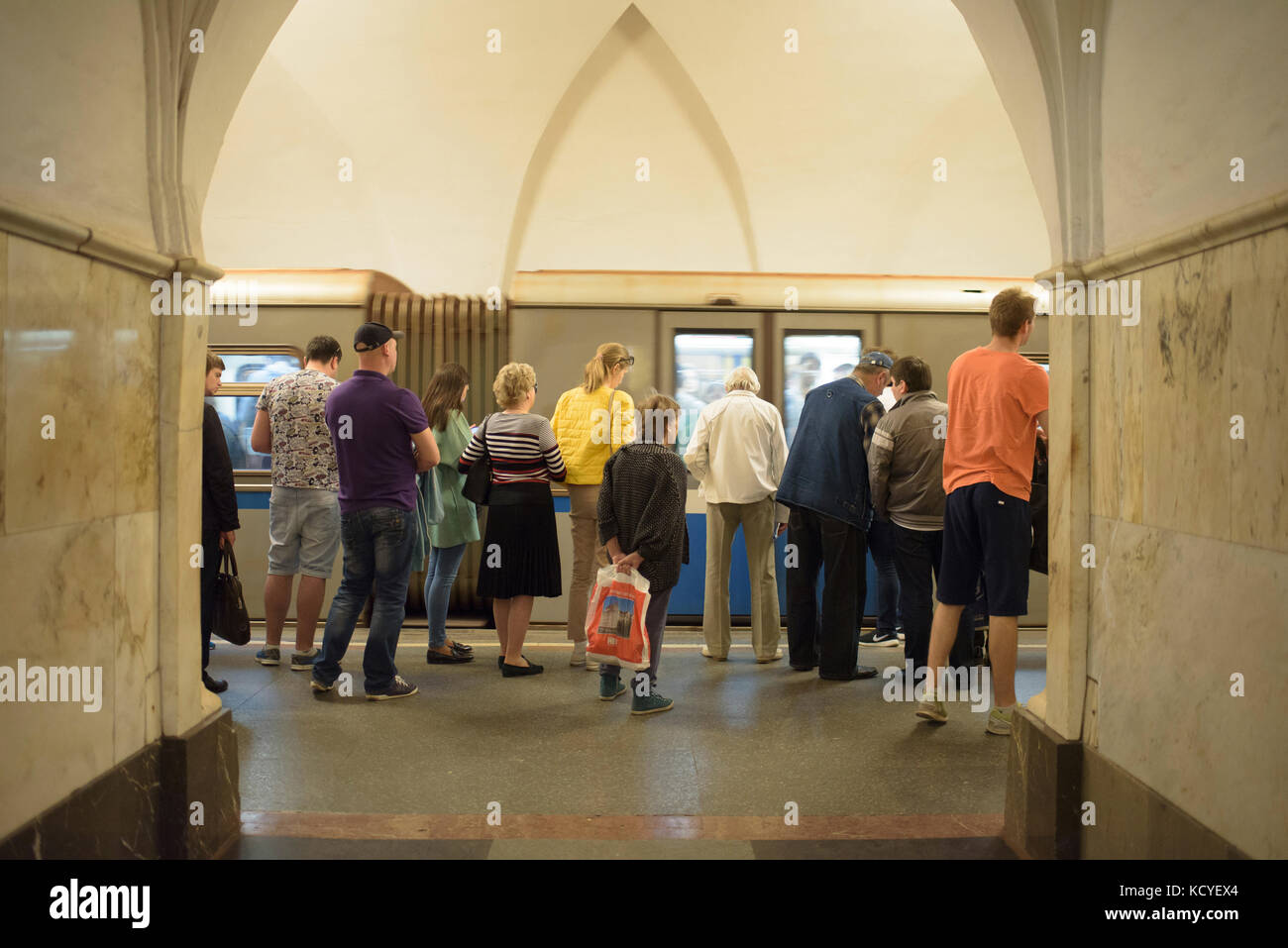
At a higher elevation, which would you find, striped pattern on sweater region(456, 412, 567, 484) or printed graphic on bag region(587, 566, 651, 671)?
striped pattern on sweater region(456, 412, 567, 484)

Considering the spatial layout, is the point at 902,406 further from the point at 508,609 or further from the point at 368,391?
the point at 368,391

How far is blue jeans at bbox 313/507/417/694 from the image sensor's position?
500 centimetres

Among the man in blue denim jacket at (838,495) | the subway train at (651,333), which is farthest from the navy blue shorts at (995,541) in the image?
the subway train at (651,333)

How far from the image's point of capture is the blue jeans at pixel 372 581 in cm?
500

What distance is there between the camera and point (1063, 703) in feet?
10.7

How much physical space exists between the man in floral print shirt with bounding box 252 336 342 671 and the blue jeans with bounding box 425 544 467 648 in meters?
0.60

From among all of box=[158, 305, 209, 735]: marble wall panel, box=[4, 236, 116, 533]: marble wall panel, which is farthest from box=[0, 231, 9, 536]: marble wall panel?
box=[158, 305, 209, 735]: marble wall panel

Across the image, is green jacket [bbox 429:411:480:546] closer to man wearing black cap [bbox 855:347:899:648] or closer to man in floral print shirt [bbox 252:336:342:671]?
man in floral print shirt [bbox 252:336:342:671]

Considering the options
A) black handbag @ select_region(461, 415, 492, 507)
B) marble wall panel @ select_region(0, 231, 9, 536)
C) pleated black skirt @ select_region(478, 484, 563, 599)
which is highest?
marble wall panel @ select_region(0, 231, 9, 536)

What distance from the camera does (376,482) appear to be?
4.96 metres

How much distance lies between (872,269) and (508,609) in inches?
266

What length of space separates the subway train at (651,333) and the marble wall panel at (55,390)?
4.36 m

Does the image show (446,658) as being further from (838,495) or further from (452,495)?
(838,495)

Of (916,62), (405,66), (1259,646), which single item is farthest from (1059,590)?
(405,66)
